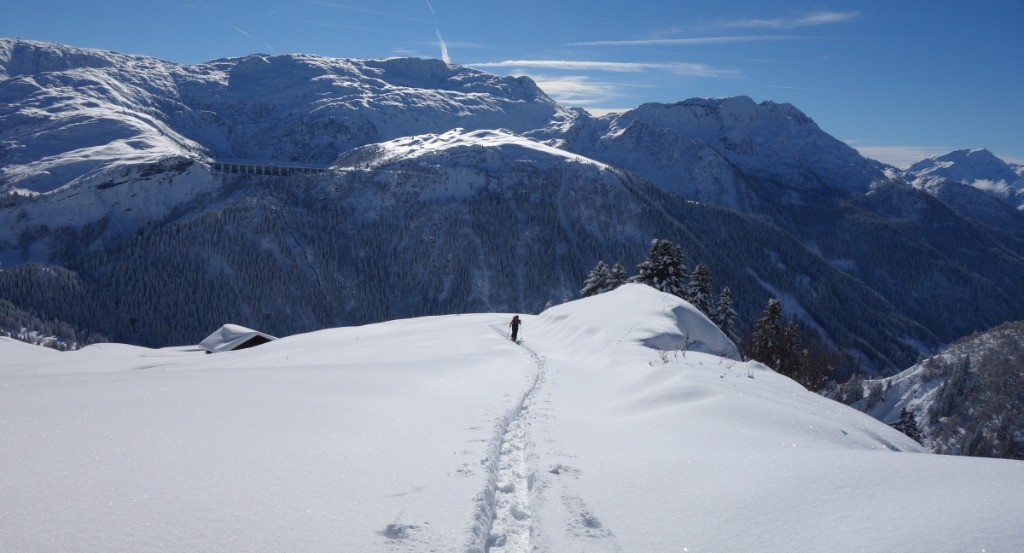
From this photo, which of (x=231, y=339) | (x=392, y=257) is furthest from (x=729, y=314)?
(x=392, y=257)

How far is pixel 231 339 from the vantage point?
46.5 m

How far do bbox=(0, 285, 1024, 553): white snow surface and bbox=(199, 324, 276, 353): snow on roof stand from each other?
37.6 m

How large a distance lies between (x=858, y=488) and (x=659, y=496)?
1.97 m

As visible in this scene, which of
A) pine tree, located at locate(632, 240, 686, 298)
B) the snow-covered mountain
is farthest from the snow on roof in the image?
the snow-covered mountain

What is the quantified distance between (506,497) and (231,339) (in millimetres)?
47005

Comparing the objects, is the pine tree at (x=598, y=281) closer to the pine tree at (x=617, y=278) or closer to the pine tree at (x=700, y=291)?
the pine tree at (x=617, y=278)

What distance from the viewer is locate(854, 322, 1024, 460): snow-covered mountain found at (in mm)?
54781

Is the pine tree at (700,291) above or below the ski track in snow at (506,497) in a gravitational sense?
below

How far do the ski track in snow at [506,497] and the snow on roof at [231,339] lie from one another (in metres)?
42.5

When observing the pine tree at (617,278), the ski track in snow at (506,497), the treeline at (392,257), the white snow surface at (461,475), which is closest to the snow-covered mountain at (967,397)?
the pine tree at (617,278)

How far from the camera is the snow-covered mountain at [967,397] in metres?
54.8

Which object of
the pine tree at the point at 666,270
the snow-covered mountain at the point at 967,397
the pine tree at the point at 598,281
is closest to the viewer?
the pine tree at the point at 666,270

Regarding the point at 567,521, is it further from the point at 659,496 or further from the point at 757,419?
the point at 757,419

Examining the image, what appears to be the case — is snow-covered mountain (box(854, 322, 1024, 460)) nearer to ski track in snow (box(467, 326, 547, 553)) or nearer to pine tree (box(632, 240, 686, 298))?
pine tree (box(632, 240, 686, 298))
